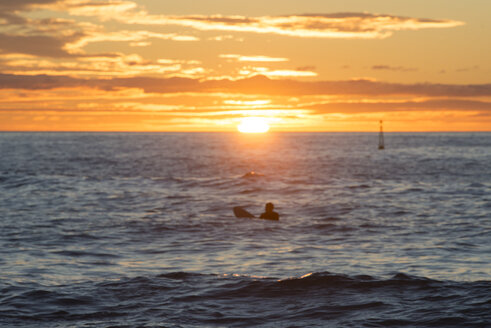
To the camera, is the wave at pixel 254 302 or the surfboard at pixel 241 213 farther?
the surfboard at pixel 241 213

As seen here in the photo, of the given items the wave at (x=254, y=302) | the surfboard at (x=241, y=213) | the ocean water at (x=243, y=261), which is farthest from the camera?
the surfboard at (x=241, y=213)

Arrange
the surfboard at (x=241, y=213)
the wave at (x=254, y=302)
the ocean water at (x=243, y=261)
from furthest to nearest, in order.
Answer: the surfboard at (x=241, y=213) < the ocean water at (x=243, y=261) < the wave at (x=254, y=302)

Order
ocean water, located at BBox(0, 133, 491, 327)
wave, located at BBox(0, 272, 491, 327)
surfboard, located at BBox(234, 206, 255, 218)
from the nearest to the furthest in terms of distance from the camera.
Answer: wave, located at BBox(0, 272, 491, 327), ocean water, located at BBox(0, 133, 491, 327), surfboard, located at BBox(234, 206, 255, 218)

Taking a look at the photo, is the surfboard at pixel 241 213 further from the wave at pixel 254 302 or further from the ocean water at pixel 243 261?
the wave at pixel 254 302

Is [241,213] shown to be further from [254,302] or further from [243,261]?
[254,302]

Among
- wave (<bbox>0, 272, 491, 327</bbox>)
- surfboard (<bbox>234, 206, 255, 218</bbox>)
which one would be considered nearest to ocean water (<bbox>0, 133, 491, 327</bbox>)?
wave (<bbox>0, 272, 491, 327</bbox>)

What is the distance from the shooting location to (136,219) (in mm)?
30531

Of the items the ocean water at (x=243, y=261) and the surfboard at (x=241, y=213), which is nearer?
the ocean water at (x=243, y=261)

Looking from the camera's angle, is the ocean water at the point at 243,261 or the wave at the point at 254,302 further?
the ocean water at the point at 243,261

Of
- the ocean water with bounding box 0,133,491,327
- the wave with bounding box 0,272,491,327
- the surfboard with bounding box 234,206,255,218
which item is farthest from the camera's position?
the surfboard with bounding box 234,206,255,218

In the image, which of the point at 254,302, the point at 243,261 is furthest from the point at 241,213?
the point at 254,302

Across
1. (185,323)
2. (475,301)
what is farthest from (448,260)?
(185,323)

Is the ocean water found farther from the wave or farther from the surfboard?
the surfboard

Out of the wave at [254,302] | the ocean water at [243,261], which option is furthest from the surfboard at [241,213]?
the wave at [254,302]
